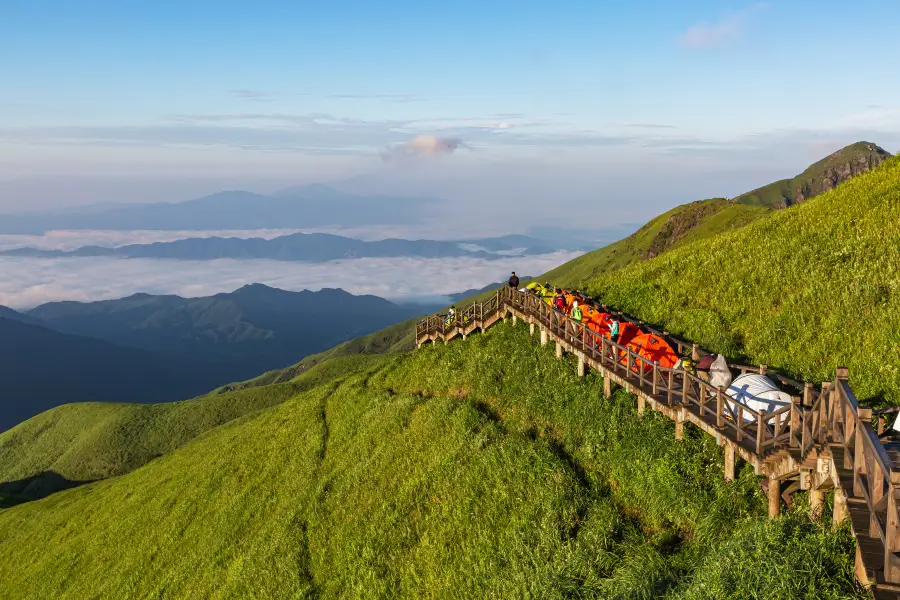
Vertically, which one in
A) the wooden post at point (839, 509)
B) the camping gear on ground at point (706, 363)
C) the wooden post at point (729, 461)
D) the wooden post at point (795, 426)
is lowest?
the wooden post at point (729, 461)

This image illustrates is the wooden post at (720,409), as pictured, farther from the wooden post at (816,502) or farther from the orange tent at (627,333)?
the orange tent at (627,333)

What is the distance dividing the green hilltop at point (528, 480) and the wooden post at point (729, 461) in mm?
418

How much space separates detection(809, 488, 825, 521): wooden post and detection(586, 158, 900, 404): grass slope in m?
6.97

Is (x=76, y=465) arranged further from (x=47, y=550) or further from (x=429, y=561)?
(x=429, y=561)

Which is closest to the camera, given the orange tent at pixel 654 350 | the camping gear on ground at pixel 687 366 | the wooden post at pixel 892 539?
the wooden post at pixel 892 539

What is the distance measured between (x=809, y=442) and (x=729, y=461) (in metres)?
3.59

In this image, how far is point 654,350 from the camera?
1009 inches

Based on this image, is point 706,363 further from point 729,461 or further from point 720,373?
point 729,461

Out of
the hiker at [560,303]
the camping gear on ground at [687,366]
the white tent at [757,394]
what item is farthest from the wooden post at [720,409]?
the hiker at [560,303]

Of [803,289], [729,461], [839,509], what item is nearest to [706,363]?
[729,461]

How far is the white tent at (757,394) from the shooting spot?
18859 millimetres

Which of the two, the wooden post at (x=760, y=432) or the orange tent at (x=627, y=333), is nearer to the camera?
the wooden post at (x=760, y=432)

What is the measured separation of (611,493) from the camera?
820 inches

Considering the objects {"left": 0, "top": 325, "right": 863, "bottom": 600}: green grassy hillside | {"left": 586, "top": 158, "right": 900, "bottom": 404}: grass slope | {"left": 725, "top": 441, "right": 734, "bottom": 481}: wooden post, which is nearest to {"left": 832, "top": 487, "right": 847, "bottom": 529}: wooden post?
{"left": 0, "top": 325, "right": 863, "bottom": 600}: green grassy hillside
